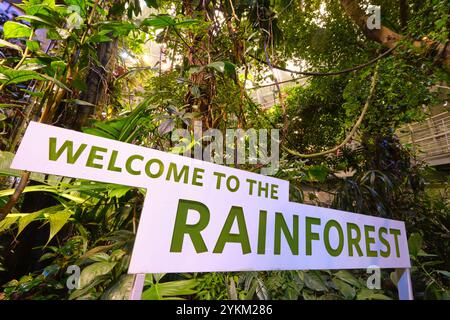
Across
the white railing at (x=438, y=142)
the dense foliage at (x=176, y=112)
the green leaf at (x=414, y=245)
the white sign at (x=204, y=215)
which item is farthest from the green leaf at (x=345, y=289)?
the white railing at (x=438, y=142)

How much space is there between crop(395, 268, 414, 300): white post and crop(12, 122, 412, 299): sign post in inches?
6.7

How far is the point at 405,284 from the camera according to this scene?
898 millimetres

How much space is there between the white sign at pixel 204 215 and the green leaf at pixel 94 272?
271mm

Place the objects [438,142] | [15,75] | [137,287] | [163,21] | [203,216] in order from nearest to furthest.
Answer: [137,287]
[203,216]
[15,75]
[163,21]
[438,142]

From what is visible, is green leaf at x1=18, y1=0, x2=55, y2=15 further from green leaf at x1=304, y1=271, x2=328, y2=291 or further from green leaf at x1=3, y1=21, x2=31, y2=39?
green leaf at x1=304, y1=271, x2=328, y2=291

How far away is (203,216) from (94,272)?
0.39 m

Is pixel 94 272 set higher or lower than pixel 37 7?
lower

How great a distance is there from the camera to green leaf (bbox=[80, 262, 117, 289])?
2.20 ft

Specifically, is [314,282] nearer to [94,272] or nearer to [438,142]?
[94,272]

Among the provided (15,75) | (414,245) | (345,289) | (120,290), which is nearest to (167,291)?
(120,290)

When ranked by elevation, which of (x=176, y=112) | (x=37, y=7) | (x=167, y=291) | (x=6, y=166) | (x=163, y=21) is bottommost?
(x=167, y=291)

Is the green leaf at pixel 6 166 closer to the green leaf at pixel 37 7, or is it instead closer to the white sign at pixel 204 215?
the white sign at pixel 204 215

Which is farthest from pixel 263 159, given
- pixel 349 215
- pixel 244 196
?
pixel 244 196

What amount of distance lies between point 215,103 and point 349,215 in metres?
0.89
